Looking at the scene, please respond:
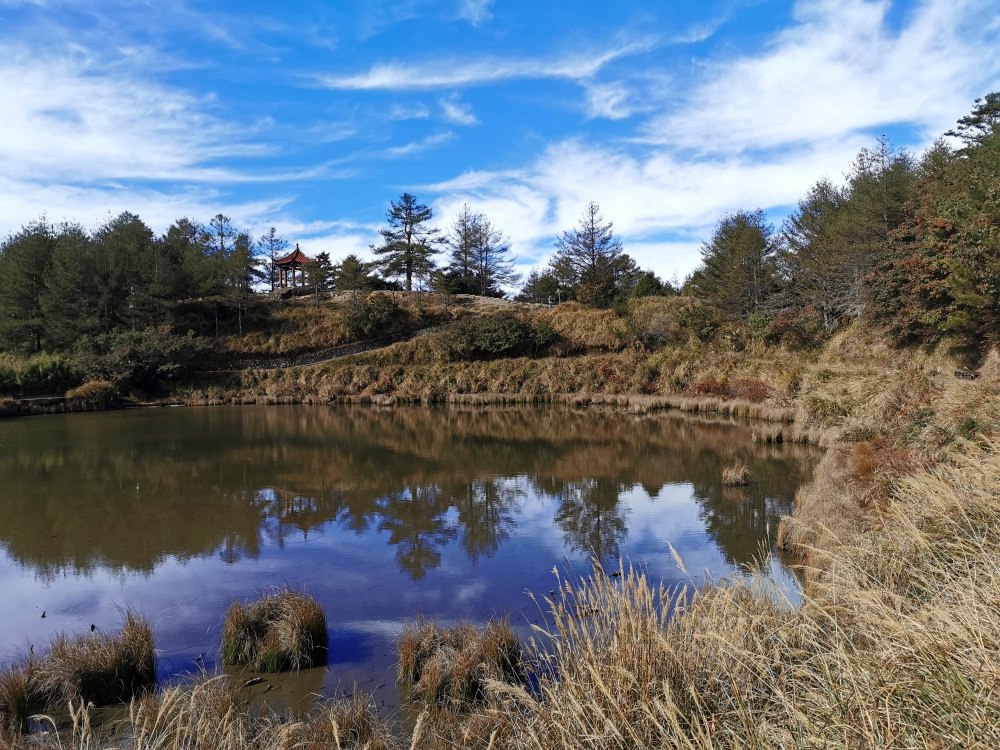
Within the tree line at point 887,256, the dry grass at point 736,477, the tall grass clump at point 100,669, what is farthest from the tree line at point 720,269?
the tall grass clump at point 100,669

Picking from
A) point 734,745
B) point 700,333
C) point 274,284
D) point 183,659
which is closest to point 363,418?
point 700,333

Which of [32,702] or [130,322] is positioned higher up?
[130,322]

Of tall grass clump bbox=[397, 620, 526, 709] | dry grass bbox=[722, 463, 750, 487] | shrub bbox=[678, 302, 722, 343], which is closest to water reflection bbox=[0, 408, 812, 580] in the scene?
dry grass bbox=[722, 463, 750, 487]

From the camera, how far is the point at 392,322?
4816 centimetres

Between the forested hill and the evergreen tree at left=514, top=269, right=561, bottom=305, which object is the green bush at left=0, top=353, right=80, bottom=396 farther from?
the evergreen tree at left=514, top=269, right=561, bottom=305

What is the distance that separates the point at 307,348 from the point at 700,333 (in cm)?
2658

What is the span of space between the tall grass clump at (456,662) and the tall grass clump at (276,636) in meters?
1.00

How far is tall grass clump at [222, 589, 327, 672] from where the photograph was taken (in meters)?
6.63

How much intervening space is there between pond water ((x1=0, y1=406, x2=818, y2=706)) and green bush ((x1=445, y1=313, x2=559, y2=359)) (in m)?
17.1

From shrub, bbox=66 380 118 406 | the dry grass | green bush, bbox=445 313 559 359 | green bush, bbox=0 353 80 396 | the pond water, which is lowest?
the pond water

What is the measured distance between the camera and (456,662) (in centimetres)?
609

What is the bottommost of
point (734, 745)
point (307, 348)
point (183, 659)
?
point (183, 659)

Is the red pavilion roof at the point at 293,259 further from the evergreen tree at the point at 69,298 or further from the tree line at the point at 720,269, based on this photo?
the evergreen tree at the point at 69,298

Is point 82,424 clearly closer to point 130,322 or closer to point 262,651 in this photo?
point 130,322
